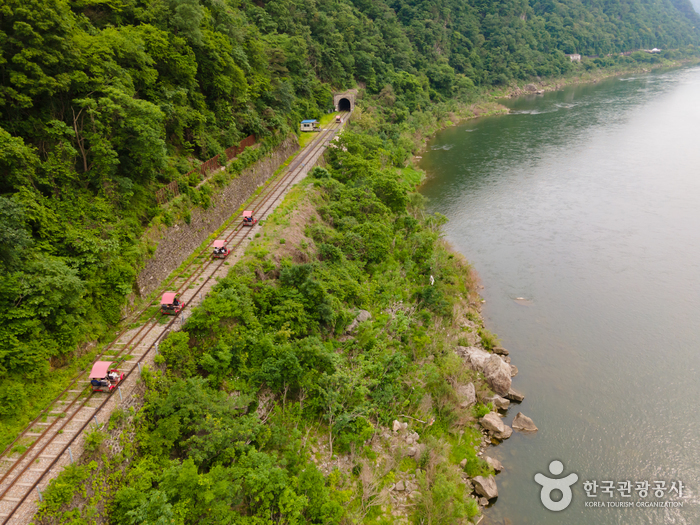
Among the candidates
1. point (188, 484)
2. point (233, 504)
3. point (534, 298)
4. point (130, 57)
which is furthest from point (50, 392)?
point (534, 298)

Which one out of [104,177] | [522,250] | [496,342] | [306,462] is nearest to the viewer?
[306,462]

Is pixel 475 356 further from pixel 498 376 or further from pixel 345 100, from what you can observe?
pixel 345 100

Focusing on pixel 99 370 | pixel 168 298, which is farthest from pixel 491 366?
pixel 99 370

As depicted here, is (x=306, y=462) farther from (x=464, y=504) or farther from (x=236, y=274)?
(x=236, y=274)

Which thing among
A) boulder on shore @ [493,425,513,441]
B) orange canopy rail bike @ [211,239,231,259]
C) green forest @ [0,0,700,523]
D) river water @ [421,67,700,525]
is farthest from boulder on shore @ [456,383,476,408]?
orange canopy rail bike @ [211,239,231,259]

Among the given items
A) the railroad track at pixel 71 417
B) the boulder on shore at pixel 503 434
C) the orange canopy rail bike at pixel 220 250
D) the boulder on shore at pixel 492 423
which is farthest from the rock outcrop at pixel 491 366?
the railroad track at pixel 71 417

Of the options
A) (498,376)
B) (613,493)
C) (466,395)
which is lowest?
(613,493)
